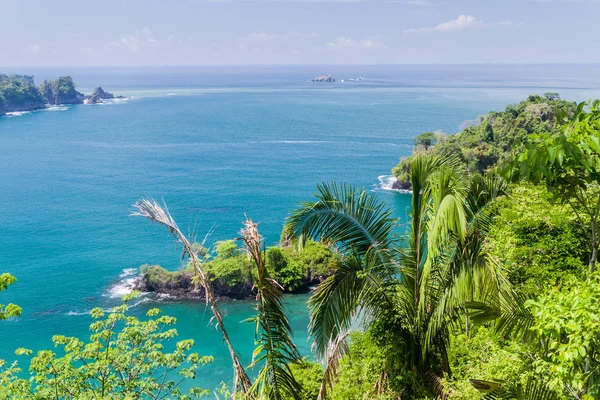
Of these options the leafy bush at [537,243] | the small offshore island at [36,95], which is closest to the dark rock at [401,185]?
the leafy bush at [537,243]

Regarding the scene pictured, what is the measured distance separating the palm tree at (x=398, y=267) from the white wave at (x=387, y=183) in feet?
158

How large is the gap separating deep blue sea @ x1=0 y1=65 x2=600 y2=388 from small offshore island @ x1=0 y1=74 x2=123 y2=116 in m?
6.72

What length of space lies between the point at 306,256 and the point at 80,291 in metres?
15.1

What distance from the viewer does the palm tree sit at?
20.9 feet

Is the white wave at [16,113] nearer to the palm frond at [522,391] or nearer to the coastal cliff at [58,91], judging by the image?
the coastal cliff at [58,91]

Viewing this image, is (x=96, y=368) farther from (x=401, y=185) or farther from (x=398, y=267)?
(x=401, y=185)

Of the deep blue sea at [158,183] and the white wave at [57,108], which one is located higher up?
the white wave at [57,108]

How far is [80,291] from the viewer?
34.4 metres

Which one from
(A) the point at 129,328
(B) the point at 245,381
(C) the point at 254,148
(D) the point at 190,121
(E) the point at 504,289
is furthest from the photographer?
(D) the point at 190,121

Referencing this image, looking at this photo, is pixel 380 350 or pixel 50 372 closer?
pixel 380 350

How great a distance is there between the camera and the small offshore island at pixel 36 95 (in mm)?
123562

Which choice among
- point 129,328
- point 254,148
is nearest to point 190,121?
point 254,148

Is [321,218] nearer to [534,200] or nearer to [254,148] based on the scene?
[534,200]

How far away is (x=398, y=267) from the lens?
6.73m
